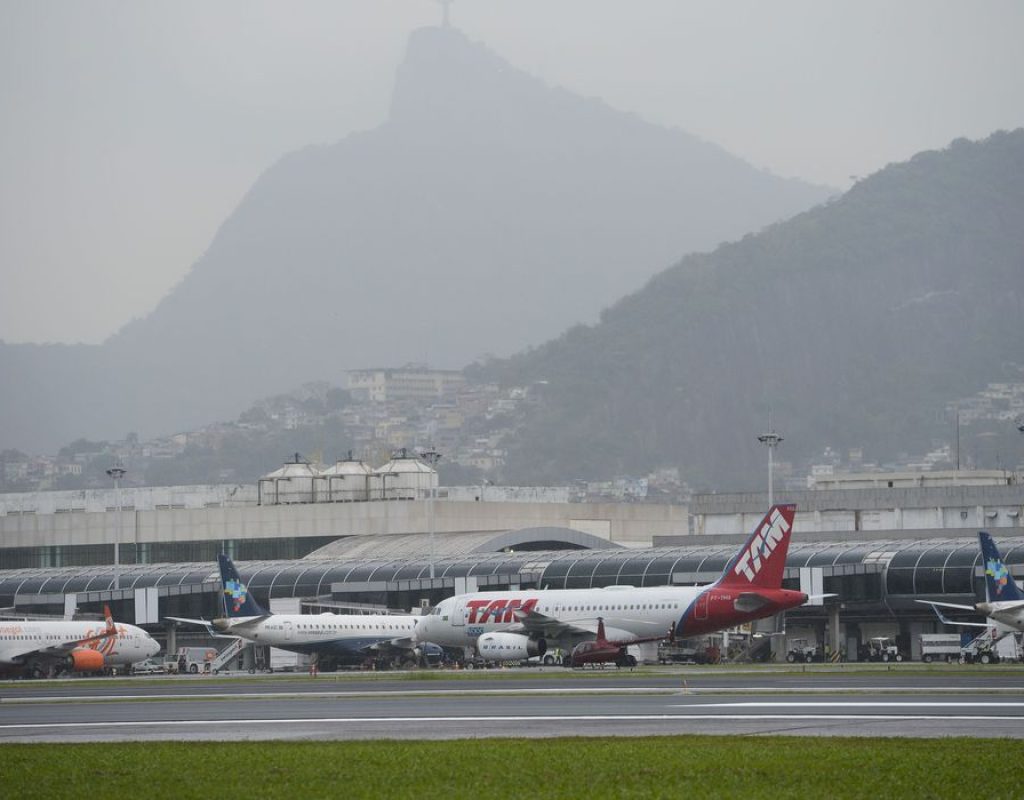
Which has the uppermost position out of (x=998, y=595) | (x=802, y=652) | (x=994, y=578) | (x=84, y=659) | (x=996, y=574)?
(x=996, y=574)

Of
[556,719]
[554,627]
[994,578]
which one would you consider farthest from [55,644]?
[556,719]

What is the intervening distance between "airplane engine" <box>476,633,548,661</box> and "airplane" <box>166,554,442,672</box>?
961cm

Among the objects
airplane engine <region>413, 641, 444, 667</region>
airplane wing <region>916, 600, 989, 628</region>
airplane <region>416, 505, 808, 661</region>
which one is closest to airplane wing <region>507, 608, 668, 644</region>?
airplane <region>416, 505, 808, 661</region>

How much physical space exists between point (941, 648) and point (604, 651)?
61.5 feet

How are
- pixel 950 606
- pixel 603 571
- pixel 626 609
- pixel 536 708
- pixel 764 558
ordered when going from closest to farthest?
pixel 536 708, pixel 764 558, pixel 626 609, pixel 950 606, pixel 603 571

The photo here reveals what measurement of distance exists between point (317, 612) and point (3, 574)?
37.6 m

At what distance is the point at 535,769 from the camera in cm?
3288

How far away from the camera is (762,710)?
48.0m

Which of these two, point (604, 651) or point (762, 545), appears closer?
point (762, 545)

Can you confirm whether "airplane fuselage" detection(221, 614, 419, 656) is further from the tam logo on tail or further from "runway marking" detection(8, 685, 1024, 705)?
"runway marking" detection(8, 685, 1024, 705)

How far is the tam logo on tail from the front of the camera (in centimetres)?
8100

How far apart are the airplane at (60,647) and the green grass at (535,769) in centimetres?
5620

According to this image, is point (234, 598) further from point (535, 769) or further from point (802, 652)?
point (535, 769)

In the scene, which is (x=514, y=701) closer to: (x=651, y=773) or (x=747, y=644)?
(x=651, y=773)
